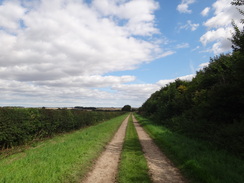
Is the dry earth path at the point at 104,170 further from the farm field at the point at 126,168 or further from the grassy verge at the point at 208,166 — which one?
the grassy verge at the point at 208,166

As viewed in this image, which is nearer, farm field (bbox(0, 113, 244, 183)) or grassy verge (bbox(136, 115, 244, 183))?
grassy verge (bbox(136, 115, 244, 183))

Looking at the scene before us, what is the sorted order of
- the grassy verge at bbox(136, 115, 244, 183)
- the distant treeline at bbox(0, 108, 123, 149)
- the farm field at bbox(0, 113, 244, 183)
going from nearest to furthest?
the grassy verge at bbox(136, 115, 244, 183)
the farm field at bbox(0, 113, 244, 183)
the distant treeline at bbox(0, 108, 123, 149)

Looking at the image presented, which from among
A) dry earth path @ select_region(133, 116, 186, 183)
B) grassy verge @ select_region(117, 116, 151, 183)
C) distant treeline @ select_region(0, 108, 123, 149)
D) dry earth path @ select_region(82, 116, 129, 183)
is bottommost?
dry earth path @ select_region(82, 116, 129, 183)

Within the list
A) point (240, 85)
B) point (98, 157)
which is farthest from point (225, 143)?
point (98, 157)

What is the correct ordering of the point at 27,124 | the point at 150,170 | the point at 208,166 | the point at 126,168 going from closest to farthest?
the point at 208,166
the point at 150,170
the point at 126,168
the point at 27,124

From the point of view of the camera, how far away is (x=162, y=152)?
1112cm

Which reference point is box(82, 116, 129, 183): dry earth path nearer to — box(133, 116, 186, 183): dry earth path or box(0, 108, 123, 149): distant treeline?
box(133, 116, 186, 183): dry earth path

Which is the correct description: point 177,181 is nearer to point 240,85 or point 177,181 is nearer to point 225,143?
point 225,143

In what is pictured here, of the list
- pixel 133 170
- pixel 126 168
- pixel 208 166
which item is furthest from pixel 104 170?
pixel 208 166

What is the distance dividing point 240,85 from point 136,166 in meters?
7.25

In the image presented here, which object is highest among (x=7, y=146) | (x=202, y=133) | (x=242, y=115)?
(x=242, y=115)

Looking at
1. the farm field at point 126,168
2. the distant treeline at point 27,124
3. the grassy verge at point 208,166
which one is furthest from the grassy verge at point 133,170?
the distant treeline at point 27,124

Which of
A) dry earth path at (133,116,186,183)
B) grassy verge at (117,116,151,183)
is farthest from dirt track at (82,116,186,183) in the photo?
grassy verge at (117,116,151,183)

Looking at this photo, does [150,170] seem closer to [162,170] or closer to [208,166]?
[162,170]
